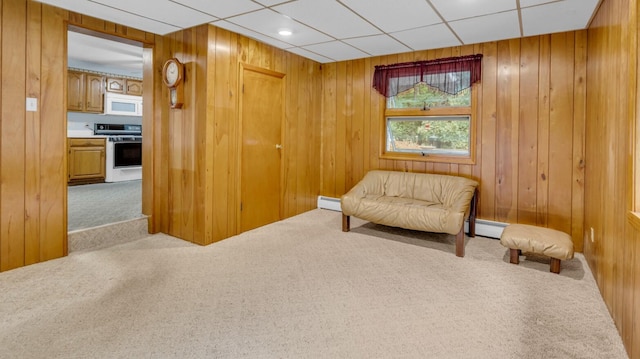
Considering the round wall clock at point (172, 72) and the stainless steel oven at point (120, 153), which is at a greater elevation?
the round wall clock at point (172, 72)

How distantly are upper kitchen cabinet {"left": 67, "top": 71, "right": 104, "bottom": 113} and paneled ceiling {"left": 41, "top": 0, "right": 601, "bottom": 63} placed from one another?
398cm

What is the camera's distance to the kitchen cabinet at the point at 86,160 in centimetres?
656

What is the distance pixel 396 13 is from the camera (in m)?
3.20

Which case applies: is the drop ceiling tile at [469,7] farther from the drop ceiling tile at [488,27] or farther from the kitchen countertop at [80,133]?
the kitchen countertop at [80,133]

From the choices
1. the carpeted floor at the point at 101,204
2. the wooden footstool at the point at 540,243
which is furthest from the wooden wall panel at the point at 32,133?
the wooden footstool at the point at 540,243

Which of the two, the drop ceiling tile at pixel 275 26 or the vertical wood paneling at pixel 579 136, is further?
the vertical wood paneling at pixel 579 136

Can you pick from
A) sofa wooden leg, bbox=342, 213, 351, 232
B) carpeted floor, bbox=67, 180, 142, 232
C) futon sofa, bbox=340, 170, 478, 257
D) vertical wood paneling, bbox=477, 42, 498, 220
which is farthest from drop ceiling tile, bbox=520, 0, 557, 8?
carpeted floor, bbox=67, 180, 142, 232

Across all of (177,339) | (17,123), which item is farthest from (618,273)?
(17,123)

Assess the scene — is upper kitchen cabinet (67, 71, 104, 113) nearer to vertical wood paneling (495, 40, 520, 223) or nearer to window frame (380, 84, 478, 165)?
window frame (380, 84, 478, 165)

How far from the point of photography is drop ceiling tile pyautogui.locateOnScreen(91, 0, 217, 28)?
3006 millimetres

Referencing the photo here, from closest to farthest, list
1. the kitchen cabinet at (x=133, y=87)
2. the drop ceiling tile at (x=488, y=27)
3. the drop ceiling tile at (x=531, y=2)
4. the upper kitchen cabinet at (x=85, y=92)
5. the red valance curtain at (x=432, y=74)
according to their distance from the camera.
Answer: the drop ceiling tile at (x=531, y=2), the drop ceiling tile at (x=488, y=27), the red valance curtain at (x=432, y=74), the upper kitchen cabinet at (x=85, y=92), the kitchen cabinet at (x=133, y=87)

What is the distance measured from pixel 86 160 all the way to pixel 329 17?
19.1ft

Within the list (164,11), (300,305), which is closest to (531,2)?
(300,305)

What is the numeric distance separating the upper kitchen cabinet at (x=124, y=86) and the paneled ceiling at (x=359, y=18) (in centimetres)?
414
